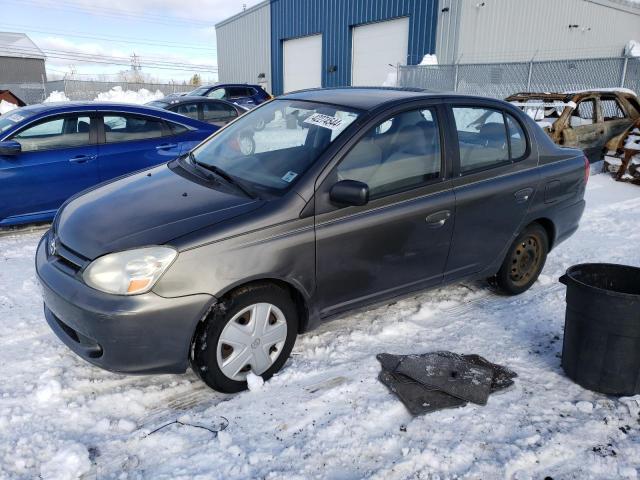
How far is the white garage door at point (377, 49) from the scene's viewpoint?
1902cm

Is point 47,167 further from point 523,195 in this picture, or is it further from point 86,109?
point 523,195

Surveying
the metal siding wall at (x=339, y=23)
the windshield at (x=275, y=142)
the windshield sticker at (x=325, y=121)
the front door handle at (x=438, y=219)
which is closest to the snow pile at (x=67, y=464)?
the windshield at (x=275, y=142)

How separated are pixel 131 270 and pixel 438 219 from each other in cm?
201

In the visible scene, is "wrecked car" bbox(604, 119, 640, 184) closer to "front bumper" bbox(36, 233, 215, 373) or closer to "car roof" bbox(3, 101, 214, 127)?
"car roof" bbox(3, 101, 214, 127)

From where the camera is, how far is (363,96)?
3.72m

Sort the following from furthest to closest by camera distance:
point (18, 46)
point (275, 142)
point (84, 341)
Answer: point (18, 46), point (275, 142), point (84, 341)

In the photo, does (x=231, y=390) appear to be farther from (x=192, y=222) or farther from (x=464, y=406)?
(x=464, y=406)

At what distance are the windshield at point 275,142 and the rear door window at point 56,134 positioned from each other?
2.71m

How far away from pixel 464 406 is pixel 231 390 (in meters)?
1.34

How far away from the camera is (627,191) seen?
354 inches

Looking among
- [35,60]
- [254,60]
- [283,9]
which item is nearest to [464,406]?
[283,9]

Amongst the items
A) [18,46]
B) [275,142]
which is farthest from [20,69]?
[275,142]

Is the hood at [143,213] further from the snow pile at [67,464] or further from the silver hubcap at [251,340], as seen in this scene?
the snow pile at [67,464]

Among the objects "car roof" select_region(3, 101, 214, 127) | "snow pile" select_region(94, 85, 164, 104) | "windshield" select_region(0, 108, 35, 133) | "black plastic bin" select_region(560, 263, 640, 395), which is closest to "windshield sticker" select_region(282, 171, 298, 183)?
"black plastic bin" select_region(560, 263, 640, 395)
